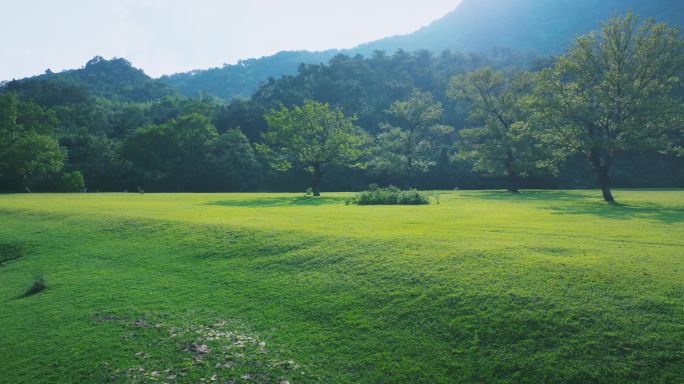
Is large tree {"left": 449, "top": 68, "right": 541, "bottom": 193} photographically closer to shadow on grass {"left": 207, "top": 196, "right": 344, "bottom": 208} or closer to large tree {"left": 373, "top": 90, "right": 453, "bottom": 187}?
large tree {"left": 373, "top": 90, "right": 453, "bottom": 187}

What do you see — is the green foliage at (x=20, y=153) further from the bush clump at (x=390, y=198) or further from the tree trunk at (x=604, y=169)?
the tree trunk at (x=604, y=169)

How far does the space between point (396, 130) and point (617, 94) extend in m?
32.3

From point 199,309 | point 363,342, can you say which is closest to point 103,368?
point 199,309

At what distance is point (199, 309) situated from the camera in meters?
11.5

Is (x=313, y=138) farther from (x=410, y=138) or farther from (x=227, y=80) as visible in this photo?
(x=227, y=80)

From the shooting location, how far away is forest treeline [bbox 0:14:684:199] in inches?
1340

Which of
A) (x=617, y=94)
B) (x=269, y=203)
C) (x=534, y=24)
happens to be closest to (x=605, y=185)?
(x=617, y=94)

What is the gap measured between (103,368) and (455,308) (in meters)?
7.65

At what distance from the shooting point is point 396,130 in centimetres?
6316

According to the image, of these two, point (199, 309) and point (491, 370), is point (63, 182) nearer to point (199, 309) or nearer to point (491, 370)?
point (199, 309)

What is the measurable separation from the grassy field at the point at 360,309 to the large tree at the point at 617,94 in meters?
19.3

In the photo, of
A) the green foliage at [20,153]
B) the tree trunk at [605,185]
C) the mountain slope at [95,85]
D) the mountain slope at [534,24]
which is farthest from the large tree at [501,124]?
the mountain slope at [534,24]

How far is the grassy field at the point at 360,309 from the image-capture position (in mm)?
8039

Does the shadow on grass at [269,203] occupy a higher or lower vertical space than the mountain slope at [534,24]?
lower
